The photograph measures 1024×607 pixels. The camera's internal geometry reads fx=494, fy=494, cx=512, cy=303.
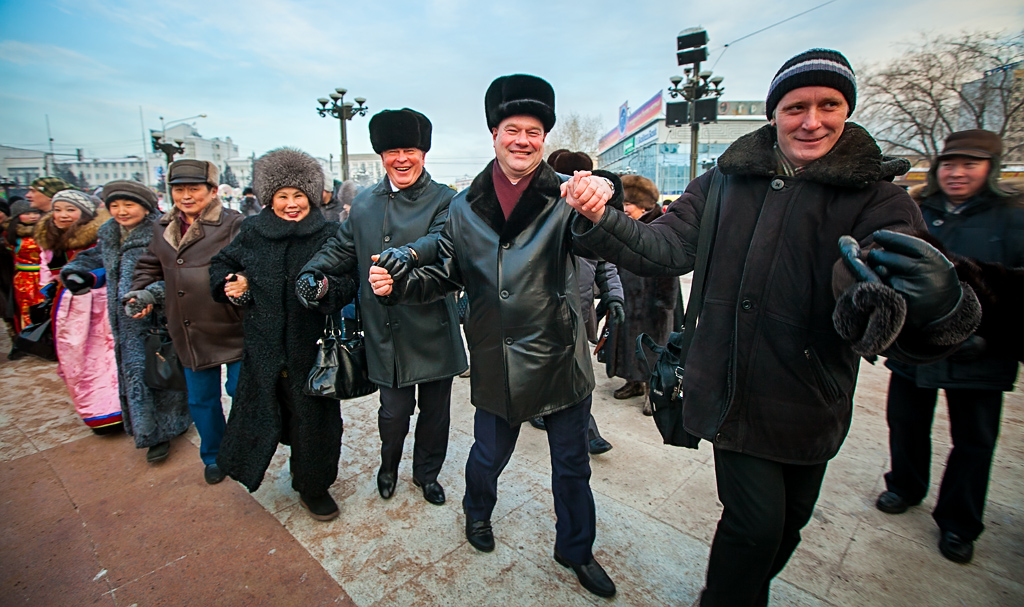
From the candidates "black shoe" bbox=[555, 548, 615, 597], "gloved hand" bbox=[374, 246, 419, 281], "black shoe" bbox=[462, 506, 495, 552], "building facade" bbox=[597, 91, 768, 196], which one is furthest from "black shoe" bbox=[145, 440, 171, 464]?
"building facade" bbox=[597, 91, 768, 196]

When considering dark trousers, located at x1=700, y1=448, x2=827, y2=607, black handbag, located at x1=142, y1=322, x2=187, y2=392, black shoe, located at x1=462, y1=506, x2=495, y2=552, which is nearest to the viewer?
dark trousers, located at x1=700, y1=448, x2=827, y2=607

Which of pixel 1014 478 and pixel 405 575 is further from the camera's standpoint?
pixel 1014 478

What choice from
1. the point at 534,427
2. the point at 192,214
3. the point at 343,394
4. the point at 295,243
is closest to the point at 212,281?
the point at 295,243

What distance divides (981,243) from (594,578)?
2.56 metres

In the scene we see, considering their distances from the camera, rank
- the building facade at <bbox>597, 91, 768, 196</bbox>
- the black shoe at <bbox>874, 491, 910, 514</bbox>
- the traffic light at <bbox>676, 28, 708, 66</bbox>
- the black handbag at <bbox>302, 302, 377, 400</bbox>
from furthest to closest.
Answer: the building facade at <bbox>597, 91, 768, 196</bbox>, the traffic light at <bbox>676, 28, 708, 66</bbox>, the black shoe at <bbox>874, 491, 910, 514</bbox>, the black handbag at <bbox>302, 302, 377, 400</bbox>

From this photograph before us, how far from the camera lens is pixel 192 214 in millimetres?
3264

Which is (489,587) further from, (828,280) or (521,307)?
(828,280)

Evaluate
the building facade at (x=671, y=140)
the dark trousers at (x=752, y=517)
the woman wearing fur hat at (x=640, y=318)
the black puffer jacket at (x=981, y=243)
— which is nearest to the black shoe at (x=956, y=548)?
the black puffer jacket at (x=981, y=243)

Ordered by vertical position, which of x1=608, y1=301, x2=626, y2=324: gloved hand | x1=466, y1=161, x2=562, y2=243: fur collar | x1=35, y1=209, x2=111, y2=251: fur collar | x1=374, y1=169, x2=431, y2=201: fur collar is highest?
x1=374, y1=169, x2=431, y2=201: fur collar

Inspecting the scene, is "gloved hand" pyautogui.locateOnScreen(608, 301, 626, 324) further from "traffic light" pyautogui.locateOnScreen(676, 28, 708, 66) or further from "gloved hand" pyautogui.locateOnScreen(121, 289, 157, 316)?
"traffic light" pyautogui.locateOnScreen(676, 28, 708, 66)

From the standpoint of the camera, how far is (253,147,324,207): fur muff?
270 cm

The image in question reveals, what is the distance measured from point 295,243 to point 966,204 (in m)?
3.63

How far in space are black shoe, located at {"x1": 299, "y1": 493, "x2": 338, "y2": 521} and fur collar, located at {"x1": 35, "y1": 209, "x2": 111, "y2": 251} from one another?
9.91ft

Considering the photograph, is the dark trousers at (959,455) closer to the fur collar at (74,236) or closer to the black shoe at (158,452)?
the black shoe at (158,452)
